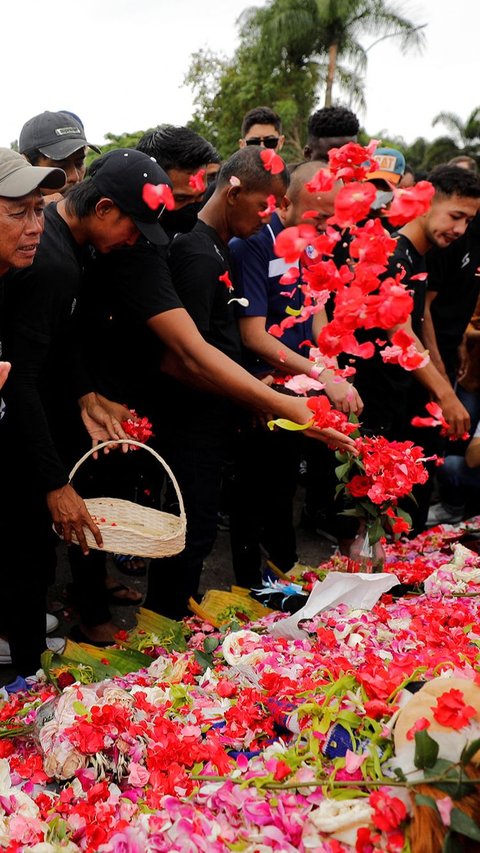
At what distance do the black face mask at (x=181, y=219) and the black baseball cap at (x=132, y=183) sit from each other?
2.10ft

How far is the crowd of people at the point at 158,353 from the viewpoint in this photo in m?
2.26

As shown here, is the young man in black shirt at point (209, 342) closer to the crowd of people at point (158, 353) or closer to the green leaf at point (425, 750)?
the crowd of people at point (158, 353)

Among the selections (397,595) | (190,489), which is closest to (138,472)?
(190,489)

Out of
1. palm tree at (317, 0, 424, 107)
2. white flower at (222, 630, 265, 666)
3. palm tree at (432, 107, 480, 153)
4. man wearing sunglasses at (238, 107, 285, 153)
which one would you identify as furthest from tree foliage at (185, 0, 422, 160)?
white flower at (222, 630, 265, 666)

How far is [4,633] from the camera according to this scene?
2.91 m

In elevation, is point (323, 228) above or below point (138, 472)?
above

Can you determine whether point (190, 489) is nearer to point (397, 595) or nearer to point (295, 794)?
point (397, 595)

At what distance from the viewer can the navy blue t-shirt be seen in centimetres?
301

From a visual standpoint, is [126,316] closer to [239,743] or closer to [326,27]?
[239,743]

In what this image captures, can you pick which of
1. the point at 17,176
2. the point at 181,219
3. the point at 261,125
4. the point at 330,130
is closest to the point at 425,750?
the point at 17,176

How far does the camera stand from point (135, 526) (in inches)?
100

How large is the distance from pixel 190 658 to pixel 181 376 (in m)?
1.09

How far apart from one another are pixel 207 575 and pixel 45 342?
6.92ft

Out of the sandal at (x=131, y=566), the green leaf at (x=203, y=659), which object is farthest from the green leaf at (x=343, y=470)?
the sandal at (x=131, y=566)
